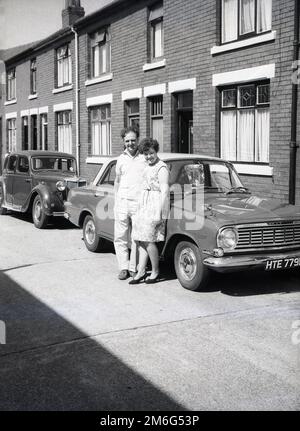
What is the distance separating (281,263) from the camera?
21.9 feet

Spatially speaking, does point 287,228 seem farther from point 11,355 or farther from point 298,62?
point 298,62

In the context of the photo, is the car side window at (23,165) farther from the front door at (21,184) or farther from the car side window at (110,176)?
the car side window at (110,176)

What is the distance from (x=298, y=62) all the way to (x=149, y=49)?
6166mm

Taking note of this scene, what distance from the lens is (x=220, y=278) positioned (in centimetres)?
768

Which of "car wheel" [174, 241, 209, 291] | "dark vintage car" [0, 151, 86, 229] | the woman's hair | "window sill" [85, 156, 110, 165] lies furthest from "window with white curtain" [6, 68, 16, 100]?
"car wheel" [174, 241, 209, 291]

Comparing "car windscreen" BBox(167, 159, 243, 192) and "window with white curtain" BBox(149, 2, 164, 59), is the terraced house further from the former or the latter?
"car windscreen" BBox(167, 159, 243, 192)

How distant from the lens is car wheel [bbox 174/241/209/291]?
263 inches

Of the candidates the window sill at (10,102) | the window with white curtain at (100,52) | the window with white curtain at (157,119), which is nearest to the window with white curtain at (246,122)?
the window with white curtain at (157,119)

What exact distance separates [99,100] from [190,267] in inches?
518

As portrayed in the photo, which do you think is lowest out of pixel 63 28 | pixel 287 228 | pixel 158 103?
pixel 287 228

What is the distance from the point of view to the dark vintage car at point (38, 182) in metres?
12.1

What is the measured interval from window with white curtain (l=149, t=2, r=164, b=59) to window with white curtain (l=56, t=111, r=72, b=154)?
6.61 m

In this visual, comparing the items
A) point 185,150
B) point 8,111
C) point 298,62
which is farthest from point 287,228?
point 8,111
